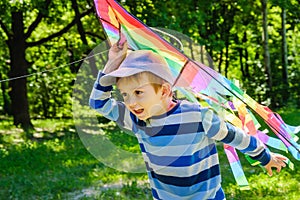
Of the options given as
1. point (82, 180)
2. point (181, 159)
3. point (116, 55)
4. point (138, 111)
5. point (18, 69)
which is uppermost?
point (18, 69)

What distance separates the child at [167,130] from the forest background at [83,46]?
3804mm

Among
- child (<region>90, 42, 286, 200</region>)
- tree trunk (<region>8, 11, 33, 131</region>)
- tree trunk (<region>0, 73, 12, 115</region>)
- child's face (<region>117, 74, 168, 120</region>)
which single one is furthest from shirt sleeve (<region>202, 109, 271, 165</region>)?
tree trunk (<region>0, 73, 12, 115</region>)

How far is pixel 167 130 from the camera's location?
2.57 m

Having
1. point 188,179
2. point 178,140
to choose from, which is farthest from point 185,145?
point 188,179

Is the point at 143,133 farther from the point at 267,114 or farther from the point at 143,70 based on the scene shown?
the point at 267,114

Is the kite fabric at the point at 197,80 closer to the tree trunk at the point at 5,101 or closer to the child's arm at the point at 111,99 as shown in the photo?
the child's arm at the point at 111,99

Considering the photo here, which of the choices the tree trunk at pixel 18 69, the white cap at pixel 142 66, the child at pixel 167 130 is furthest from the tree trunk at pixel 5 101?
the white cap at pixel 142 66

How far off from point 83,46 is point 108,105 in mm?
11594

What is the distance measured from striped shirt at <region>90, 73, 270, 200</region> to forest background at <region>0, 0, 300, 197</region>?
3.80 meters

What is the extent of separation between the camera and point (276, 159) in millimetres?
2754

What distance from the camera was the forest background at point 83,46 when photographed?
11.7 metres

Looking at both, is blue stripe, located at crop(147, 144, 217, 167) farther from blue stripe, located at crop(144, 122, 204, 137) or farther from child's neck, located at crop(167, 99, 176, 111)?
child's neck, located at crop(167, 99, 176, 111)

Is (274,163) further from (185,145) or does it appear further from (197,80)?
(197,80)

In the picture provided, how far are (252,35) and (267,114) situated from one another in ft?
58.5
